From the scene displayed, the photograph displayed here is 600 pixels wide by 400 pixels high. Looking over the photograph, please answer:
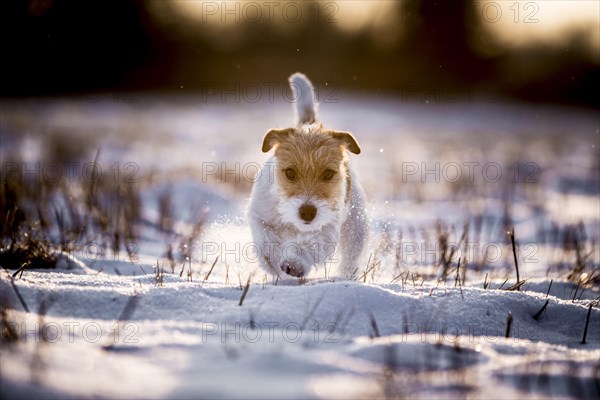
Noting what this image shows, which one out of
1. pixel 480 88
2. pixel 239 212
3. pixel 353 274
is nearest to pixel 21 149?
pixel 239 212

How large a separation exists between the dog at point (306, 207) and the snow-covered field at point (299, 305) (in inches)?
8.9

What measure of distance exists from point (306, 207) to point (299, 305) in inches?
54.1

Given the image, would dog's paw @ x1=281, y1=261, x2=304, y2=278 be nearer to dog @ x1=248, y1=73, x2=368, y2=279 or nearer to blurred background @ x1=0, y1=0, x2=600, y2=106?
dog @ x1=248, y1=73, x2=368, y2=279

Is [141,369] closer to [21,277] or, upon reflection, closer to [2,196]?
[21,277]

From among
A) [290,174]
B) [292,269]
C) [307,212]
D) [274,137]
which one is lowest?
[292,269]

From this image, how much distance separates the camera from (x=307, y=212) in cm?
375

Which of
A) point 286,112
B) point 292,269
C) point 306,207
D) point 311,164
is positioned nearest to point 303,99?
point 311,164

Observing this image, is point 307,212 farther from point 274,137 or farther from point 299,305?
point 299,305

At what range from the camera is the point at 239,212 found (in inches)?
244

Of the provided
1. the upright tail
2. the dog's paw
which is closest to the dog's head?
the dog's paw

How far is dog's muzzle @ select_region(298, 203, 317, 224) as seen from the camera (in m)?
3.76

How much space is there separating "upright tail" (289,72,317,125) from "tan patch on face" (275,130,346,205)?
77 cm

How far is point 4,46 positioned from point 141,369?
352 inches

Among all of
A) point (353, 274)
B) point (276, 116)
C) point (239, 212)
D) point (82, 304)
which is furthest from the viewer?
point (276, 116)
